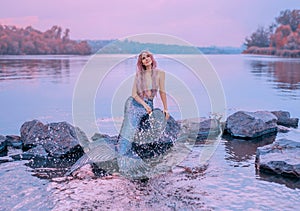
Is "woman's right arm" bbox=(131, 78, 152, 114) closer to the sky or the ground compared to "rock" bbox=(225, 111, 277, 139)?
closer to the sky

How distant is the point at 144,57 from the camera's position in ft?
20.7

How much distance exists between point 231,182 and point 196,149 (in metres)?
1.91

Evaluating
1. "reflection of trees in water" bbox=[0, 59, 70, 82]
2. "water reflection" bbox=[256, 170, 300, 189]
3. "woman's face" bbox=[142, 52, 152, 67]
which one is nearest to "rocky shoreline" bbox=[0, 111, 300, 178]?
"water reflection" bbox=[256, 170, 300, 189]

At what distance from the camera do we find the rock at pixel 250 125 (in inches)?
352

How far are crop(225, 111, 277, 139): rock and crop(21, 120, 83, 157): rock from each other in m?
3.45

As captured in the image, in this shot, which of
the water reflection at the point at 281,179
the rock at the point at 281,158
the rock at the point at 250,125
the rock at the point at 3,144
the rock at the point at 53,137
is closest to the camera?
the water reflection at the point at 281,179

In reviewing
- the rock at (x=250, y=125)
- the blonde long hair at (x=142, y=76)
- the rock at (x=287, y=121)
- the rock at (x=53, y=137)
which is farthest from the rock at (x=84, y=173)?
the rock at (x=287, y=121)

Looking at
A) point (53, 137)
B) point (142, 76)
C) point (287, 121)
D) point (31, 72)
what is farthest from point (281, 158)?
point (31, 72)

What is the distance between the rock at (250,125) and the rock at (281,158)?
5.11ft

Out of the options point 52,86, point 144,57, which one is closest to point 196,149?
point 144,57

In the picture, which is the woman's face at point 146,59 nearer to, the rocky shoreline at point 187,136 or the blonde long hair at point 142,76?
the blonde long hair at point 142,76

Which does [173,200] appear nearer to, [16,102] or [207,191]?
[207,191]

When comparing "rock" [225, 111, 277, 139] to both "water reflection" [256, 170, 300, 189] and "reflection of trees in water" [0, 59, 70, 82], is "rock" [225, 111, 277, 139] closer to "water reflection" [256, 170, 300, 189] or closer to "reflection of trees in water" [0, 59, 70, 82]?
"water reflection" [256, 170, 300, 189]

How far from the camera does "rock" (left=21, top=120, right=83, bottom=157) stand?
7598 millimetres
